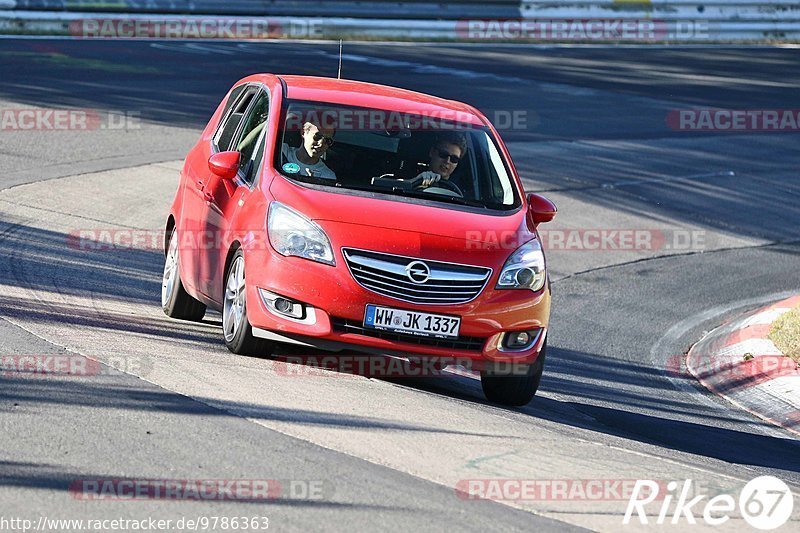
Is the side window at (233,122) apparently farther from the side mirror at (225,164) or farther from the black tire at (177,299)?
the side mirror at (225,164)

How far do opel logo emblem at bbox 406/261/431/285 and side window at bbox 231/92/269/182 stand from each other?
56.5 inches

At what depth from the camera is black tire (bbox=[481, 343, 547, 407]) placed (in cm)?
797

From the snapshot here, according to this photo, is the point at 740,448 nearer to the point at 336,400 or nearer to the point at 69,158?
the point at 336,400

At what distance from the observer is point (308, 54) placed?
25094mm

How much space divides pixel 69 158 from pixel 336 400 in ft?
29.9

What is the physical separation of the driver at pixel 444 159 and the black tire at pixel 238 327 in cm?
128

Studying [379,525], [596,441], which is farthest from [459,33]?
[379,525]

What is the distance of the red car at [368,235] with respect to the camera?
746cm
